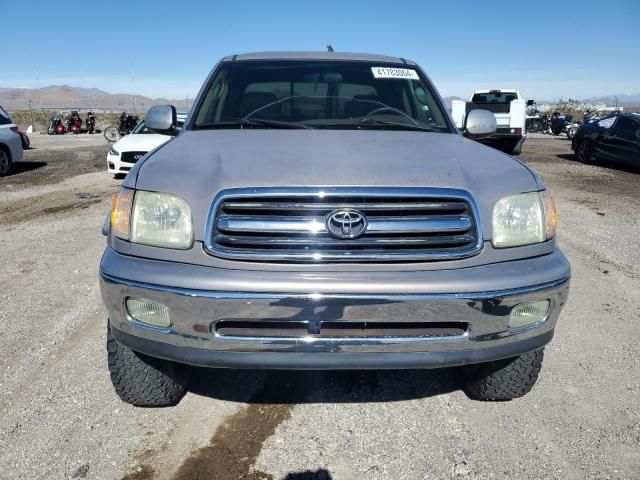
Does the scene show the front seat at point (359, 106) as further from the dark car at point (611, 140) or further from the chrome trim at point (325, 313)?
the dark car at point (611, 140)

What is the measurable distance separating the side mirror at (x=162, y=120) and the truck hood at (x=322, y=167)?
0.76 m

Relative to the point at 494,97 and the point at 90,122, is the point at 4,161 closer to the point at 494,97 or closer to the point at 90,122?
the point at 494,97

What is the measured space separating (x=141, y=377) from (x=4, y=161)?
12.0 m

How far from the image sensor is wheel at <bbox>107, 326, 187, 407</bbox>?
272 centimetres

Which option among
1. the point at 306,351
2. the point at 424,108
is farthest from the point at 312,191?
the point at 424,108

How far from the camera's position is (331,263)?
2.28 metres

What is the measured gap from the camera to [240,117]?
3512 mm

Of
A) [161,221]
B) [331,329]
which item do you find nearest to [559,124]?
[331,329]

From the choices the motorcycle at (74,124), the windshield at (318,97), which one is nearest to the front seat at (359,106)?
the windshield at (318,97)

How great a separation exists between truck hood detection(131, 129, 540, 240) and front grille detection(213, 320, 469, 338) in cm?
40

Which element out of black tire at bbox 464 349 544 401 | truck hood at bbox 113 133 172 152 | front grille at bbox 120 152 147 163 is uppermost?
truck hood at bbox 113 133 172 152

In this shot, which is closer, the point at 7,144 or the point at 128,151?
the point at 128,151

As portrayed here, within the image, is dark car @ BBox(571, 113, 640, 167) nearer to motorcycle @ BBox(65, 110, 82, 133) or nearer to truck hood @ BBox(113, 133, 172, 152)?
truck hood @ BBox(113, 133, 172, 152)

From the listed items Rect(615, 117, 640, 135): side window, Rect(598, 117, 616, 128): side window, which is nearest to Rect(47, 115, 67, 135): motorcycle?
Rect(598, 117, 616, 128): side window
